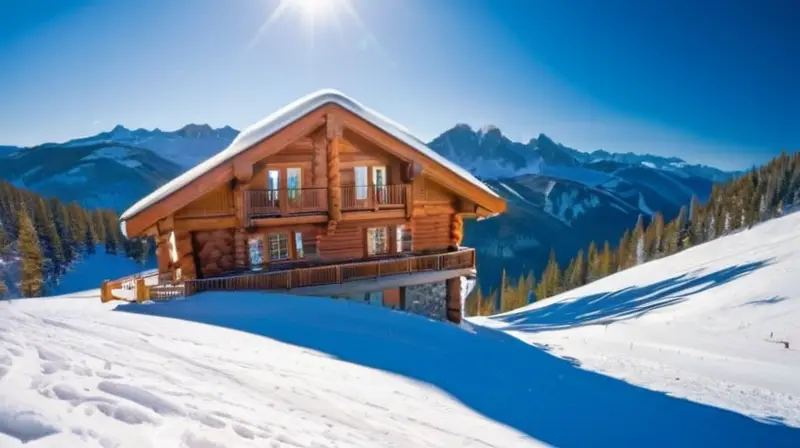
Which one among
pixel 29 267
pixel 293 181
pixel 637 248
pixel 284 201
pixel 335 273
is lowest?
pixel 637 248

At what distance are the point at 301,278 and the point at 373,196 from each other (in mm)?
4181

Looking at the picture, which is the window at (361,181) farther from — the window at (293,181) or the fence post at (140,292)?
the fence post at (140,292)

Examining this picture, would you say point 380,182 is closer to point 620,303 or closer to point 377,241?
point 377,241

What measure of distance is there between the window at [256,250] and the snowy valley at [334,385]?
3.86 m

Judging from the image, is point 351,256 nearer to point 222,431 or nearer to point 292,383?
point 292,383

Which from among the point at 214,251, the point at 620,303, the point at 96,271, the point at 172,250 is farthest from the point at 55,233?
the point at 620,303

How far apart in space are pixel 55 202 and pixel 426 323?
93.5 m

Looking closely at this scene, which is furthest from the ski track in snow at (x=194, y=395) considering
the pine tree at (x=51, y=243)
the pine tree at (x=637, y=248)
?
the pine tree at (x=637, y=248)

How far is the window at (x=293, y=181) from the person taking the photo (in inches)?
645

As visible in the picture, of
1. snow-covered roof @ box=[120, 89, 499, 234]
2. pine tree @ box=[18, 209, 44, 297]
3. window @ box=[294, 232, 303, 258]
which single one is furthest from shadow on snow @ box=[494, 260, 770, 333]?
pine tree @ box=[18, 209, 44, 297]

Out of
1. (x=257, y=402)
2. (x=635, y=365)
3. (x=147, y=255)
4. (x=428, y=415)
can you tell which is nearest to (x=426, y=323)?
(x=428, y=415)

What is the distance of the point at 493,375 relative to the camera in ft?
31.1

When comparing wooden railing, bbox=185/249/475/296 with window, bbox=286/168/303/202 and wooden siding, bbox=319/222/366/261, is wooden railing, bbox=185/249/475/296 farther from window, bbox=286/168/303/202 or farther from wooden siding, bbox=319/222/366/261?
window, bbox=286/168/303/202

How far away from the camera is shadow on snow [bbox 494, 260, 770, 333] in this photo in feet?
110
